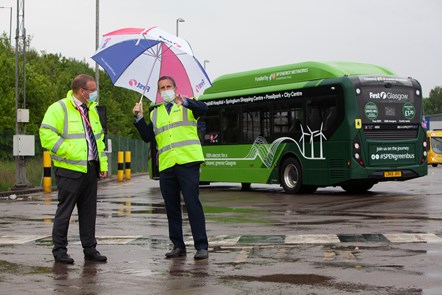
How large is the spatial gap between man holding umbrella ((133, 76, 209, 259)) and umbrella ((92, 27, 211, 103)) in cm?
63

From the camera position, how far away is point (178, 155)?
366 inches

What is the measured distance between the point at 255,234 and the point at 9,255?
11.2 ft

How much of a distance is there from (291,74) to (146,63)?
12922 millimetres

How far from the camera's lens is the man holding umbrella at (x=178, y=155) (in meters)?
9.24

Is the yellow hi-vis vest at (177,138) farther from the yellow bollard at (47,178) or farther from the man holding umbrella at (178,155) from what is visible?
the yellow bollard at (47,178)

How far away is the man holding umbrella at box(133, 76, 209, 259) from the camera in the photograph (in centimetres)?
924

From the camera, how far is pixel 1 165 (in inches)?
1251

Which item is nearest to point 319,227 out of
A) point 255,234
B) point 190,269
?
point 255,234

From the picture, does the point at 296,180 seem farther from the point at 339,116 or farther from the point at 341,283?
the point at 341,283

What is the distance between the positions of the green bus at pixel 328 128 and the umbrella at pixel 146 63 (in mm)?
10931

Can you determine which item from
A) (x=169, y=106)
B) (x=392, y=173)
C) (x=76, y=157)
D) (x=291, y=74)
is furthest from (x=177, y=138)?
(x=291, y=74)

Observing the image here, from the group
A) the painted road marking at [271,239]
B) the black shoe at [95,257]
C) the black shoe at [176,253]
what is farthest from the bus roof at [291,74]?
the black shoe at [95,257]

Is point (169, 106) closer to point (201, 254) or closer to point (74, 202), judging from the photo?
point (74, 202)

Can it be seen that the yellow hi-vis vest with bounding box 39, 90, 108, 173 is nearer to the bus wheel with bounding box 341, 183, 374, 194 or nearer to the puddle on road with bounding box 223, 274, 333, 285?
A: the puddle on road with bounding box 223, 274, 333, 285
